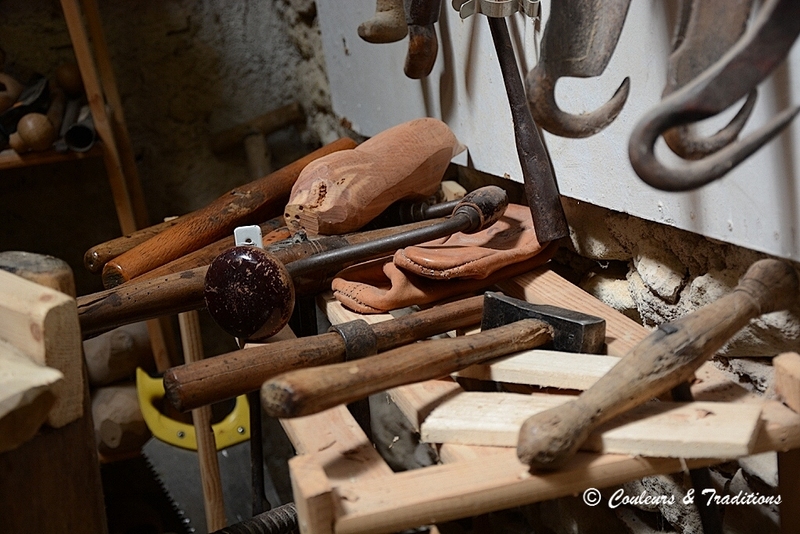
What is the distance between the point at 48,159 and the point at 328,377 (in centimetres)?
148

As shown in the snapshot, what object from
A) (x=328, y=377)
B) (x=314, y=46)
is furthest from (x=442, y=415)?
(x=314, y=46)

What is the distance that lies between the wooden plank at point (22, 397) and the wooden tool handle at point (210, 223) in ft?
1.64

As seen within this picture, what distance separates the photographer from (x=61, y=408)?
716mm

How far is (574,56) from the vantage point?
29.8 inches

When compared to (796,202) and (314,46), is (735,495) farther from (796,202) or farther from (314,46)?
(314,46)

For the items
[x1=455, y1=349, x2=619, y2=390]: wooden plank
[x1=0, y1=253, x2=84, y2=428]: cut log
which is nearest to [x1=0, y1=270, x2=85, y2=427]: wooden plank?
[x1=0, y1=253, x2=84, y2=428]: cut log

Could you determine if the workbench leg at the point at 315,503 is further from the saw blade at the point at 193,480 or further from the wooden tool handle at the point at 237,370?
the saw blade at the point at 193,480

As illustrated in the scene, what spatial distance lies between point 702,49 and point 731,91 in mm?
117

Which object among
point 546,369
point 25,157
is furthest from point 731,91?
point 25,157

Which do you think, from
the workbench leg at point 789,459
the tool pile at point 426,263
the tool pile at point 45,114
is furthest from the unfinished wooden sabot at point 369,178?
the tool pile at point 45,114

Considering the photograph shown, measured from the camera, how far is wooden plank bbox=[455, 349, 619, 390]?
2.48 ft

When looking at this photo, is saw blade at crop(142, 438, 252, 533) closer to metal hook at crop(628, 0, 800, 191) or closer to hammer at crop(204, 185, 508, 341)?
hammer at crop(204, 185, 508, 341)

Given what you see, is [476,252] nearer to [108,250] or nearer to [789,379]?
[789,379]

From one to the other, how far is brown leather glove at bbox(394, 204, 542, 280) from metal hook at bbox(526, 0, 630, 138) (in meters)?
0.30
